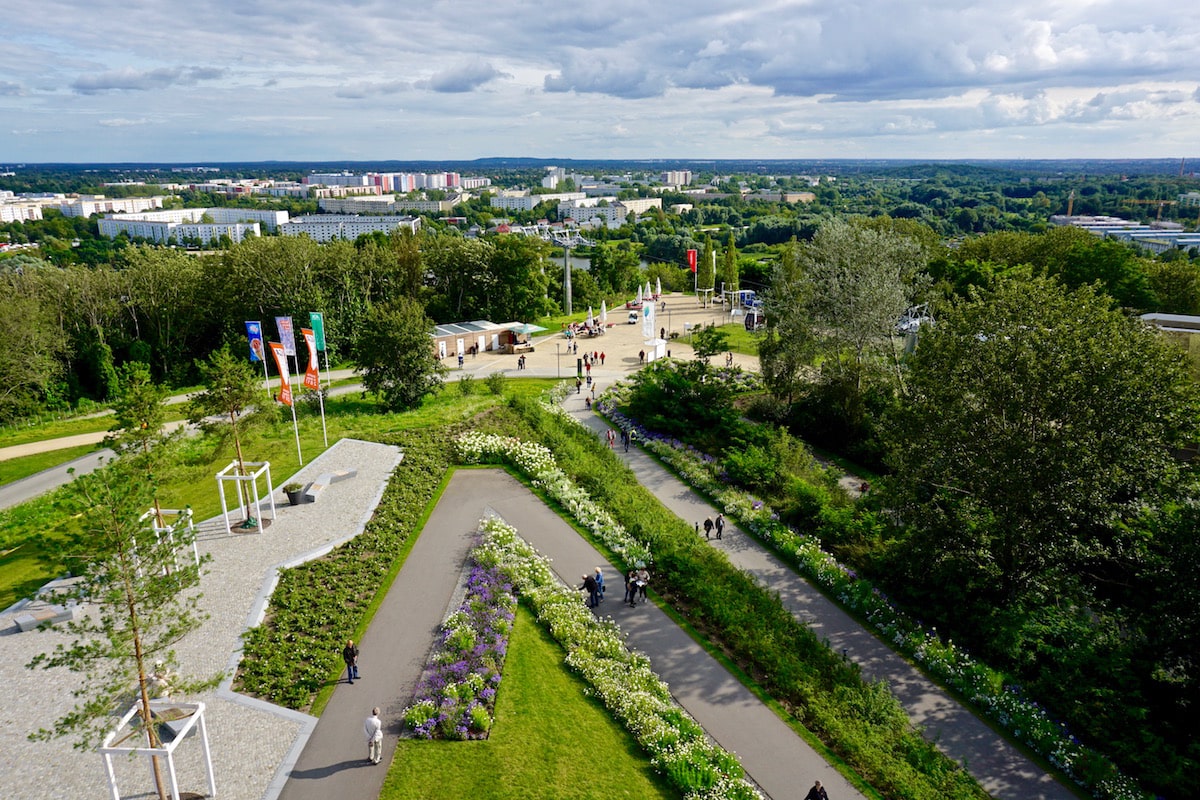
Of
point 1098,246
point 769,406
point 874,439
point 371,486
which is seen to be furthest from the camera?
point 1098,246

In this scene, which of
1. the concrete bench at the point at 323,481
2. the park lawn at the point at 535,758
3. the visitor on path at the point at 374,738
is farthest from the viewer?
the concrete bench at the point at 323,481

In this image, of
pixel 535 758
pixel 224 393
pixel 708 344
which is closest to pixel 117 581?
pixel 535 758

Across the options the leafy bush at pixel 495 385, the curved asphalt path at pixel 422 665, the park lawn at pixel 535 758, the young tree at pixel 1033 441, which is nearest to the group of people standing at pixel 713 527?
the curved asphalt path at pixel 422 665

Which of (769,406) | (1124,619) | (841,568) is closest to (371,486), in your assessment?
(841,568)

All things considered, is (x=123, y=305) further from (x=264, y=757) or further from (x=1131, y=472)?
(x=1131, y=472)

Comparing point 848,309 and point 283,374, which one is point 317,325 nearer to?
point 283,374

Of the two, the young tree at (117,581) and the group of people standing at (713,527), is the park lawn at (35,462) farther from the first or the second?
the group of people standing at (713,527)

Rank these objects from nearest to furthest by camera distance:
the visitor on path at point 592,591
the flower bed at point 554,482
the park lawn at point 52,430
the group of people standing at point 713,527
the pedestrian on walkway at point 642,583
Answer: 1. the visitor on path at point 592,591
2. the pedestrian on walkway at point 642,583
3. the flower bed at point 554,482
4. the group of people standing at point 713,527
5. the park lawn at point 52,430
